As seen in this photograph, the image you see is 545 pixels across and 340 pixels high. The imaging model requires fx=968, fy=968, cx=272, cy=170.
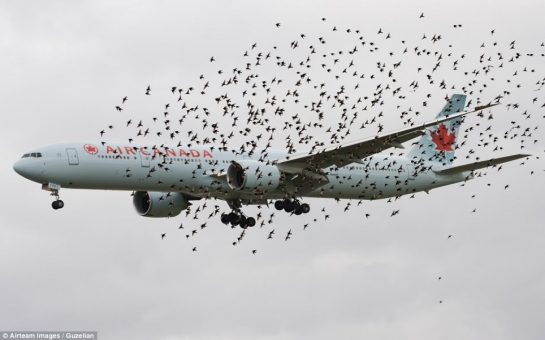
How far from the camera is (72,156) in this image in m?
53.3

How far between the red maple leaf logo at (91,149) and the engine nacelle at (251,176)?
A: 8.07 m

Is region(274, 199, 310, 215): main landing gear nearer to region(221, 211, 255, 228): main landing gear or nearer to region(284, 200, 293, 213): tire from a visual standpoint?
region(284, 200, 293, 213): tire

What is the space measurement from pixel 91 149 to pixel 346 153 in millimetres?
14965

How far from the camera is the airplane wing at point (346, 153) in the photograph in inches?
2080

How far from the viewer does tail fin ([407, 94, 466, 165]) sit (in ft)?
236

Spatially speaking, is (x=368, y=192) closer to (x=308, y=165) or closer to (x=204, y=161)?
(x=308, y=165)

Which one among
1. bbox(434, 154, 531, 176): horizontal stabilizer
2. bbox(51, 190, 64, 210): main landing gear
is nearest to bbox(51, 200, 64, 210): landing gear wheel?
bbox(51, 190, 64, 210): main landing gear

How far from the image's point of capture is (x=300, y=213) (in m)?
63.1

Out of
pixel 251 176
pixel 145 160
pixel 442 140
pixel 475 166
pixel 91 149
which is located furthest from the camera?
pixel 442 140

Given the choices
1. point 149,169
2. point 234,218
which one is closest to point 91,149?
point 149,169

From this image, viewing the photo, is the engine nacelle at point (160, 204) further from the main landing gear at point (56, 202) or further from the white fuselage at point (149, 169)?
the main landing gear at point (56, 202)

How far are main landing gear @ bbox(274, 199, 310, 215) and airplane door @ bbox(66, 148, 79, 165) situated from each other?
592 inches

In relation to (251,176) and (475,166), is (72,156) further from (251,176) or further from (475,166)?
(475,166)

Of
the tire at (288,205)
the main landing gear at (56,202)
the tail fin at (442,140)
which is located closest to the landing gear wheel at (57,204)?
the main landing gear at (56,202)
